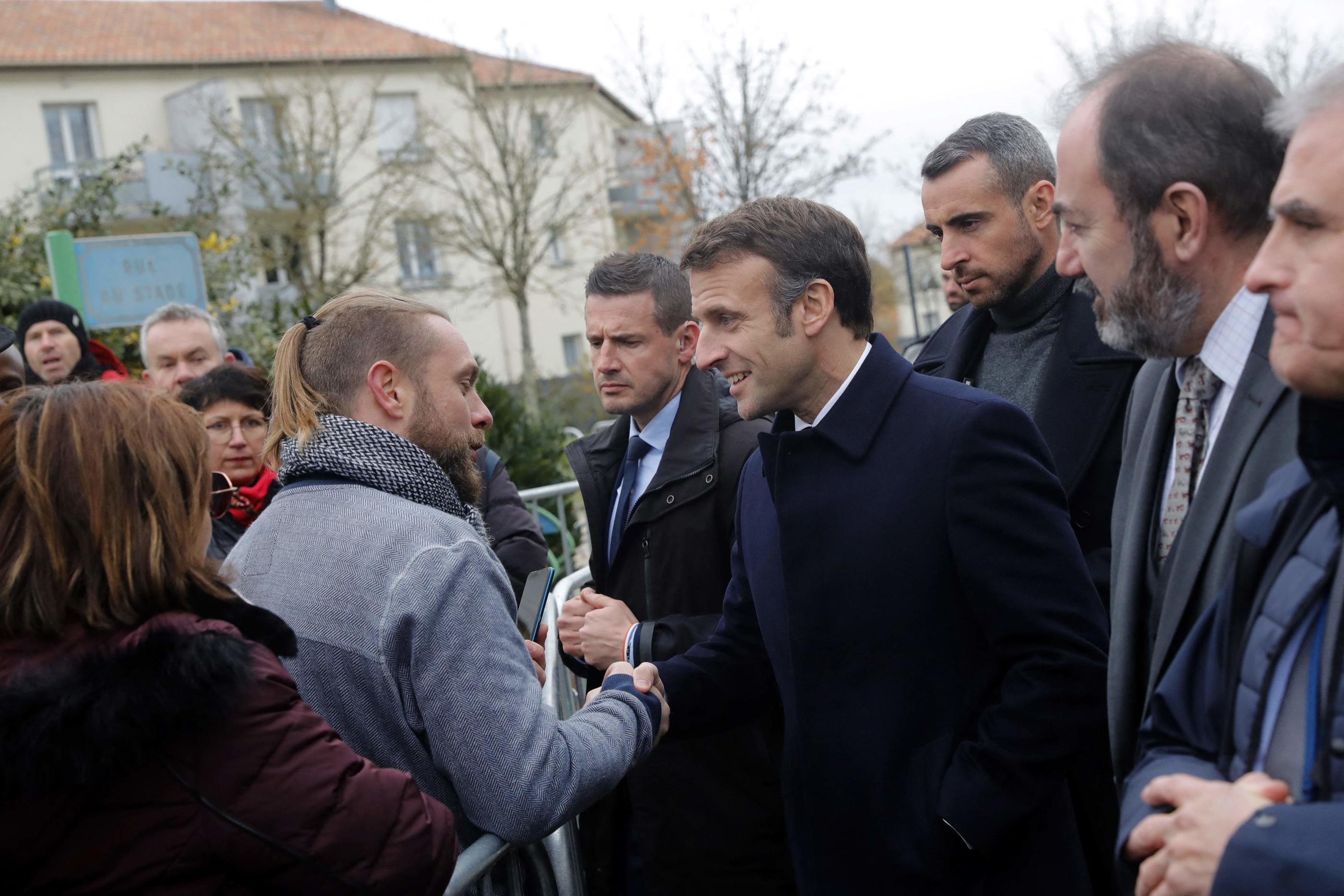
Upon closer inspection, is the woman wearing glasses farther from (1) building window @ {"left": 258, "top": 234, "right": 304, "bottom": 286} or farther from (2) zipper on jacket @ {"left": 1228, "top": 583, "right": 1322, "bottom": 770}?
(1) building window @ {"left": 258, "top": 234, "right": 304, "bottom": 286}

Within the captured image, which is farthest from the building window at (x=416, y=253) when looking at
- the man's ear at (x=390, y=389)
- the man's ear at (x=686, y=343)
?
the man's ear at (x=390, y=389)

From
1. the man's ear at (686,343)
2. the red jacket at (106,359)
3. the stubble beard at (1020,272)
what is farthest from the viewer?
the red jacket at (106,359)

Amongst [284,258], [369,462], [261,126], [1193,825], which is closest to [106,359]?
[369,462]

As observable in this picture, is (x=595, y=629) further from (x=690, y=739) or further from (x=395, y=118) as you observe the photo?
(x=395, y=118)

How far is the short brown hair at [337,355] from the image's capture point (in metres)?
2.51

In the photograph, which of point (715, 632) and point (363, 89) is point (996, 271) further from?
point (363, 89)

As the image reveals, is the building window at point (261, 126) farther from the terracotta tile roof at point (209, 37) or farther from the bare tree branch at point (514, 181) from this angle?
the bare tree branch at point (514, 181)

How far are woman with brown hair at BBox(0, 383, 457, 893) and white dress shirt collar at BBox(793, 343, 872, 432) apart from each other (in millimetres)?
1276

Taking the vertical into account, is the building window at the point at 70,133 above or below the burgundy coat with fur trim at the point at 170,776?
above

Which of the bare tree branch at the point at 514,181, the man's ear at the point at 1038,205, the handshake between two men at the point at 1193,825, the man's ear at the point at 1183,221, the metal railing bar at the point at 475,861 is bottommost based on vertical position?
the metal railing bar at the point at 475,861

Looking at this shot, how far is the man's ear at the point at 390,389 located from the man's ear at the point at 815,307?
0.95 metres

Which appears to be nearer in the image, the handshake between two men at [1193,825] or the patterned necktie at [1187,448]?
the handshake between two men at [1193,825]

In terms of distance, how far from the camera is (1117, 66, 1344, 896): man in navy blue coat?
1371 mm

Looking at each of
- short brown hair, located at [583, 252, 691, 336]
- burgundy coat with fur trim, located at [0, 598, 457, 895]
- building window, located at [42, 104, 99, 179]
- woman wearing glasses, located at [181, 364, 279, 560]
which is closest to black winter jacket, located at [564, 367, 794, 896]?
short brown hair, located at [583, 252, 691, 336]
